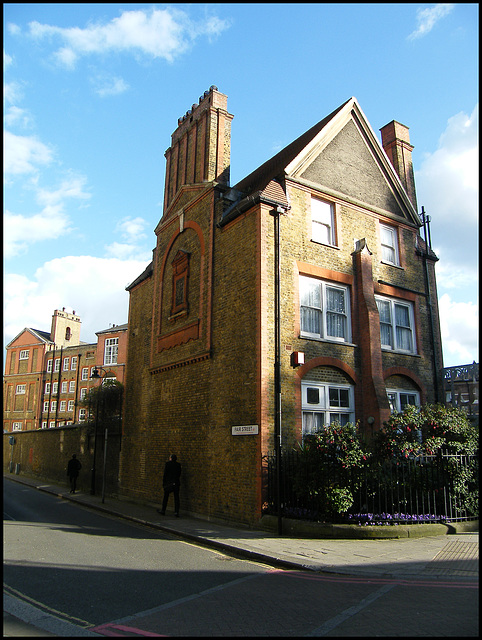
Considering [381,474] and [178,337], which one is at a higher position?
[178,337]

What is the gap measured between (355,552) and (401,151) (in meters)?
16.3

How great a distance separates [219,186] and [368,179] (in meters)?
5.38

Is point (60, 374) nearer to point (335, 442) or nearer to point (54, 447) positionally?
point (54, 447)

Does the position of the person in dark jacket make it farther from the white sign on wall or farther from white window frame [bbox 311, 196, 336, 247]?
white window frame [bbox 311, 196, 336, 247]

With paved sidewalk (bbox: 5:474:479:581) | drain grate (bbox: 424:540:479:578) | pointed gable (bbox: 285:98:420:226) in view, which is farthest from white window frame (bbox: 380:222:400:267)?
drain grate (bbox: 424:540:479:578)

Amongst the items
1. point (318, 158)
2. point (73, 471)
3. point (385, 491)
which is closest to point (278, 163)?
point (318, 158)

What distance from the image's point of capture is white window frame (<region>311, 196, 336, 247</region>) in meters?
15.3

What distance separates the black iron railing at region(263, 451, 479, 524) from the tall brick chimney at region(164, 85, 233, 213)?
33.2 ft

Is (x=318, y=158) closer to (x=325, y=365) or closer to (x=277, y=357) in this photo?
(x=325, y=365)

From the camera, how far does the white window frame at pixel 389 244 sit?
17000mm

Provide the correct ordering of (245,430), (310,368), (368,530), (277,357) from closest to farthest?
(368,530), (245,430), (277,357), (310,368)

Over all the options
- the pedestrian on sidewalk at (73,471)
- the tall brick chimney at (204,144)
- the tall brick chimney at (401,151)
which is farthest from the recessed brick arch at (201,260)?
the pedestrian on sidewalk at (73,471)

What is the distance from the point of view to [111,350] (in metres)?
45.2

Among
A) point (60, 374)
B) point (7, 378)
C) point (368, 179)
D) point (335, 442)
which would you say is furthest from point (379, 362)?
point (7, 378)
